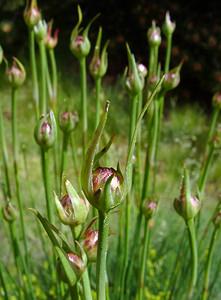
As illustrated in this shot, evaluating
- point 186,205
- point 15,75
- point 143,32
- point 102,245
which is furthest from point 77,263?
point 143,32

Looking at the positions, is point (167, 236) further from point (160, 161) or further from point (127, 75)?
point (160, 161)

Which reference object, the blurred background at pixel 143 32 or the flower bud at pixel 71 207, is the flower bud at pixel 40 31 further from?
the blurred background at pixel 143 32

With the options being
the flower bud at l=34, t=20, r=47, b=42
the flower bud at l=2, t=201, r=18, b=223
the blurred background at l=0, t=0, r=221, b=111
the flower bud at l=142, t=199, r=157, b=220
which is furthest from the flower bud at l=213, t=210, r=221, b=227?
the blurred background at l=0, t=0, r=221, b=111

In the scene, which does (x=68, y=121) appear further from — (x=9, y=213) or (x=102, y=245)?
(x=102, y=245)

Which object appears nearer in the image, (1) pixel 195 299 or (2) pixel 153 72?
(2) pixel 153 72

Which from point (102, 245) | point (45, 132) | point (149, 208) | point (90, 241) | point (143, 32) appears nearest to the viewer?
point (102, 245)

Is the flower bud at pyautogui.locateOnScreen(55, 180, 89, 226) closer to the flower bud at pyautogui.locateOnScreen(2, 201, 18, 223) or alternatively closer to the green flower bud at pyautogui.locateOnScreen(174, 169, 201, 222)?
the green flower bud at pyautogui.locateOnScreen(174, 169, 201, 222)

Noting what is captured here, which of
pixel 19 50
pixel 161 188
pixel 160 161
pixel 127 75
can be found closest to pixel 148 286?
pixel 127 75
